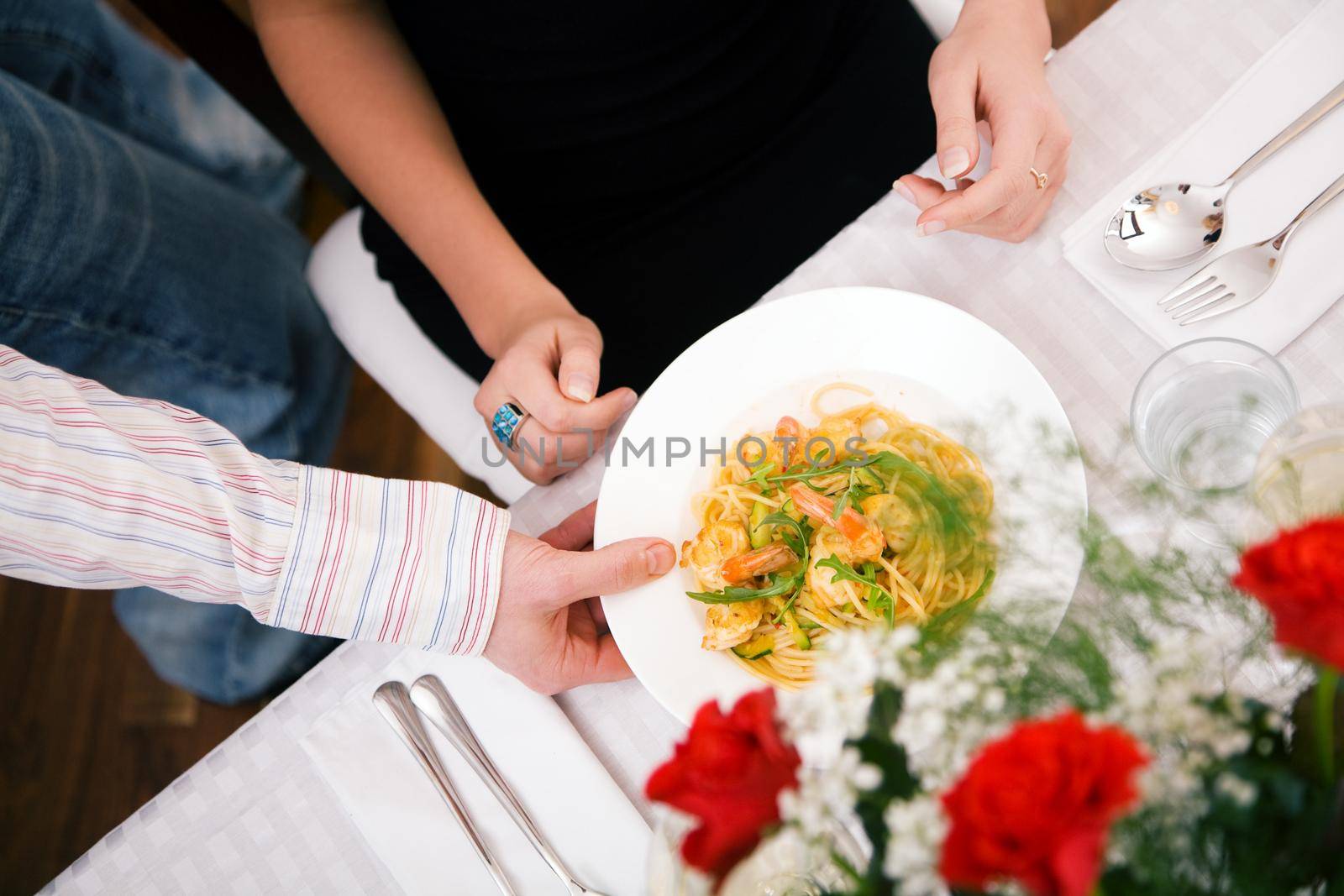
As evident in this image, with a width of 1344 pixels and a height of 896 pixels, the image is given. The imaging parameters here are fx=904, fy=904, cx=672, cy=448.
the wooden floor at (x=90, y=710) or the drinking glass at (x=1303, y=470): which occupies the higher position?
the drinking glass at (x=1303, y=470)

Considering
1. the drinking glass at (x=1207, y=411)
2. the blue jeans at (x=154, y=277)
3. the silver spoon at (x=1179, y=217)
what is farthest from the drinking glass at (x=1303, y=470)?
the blue jeans at (x=154, y=277)

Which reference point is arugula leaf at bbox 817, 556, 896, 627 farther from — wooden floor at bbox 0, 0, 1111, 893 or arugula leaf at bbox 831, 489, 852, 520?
wooden floor at bbox 0, 0, 1111, 893

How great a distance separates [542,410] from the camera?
0.87 meters

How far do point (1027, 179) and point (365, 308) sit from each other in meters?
0.84

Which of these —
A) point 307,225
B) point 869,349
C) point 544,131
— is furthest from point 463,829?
point 307,225

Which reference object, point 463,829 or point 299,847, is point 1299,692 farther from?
point 299,847

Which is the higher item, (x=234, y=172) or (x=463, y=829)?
(x=234, y=172)

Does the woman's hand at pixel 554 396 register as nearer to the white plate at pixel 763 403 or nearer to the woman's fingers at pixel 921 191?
the white plate at pixel 763 403

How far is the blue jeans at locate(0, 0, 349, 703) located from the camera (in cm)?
108

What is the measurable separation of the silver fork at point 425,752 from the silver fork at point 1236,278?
2.33ft

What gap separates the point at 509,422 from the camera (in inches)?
36.2

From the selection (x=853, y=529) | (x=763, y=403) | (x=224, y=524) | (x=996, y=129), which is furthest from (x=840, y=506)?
(x=224, y=524)

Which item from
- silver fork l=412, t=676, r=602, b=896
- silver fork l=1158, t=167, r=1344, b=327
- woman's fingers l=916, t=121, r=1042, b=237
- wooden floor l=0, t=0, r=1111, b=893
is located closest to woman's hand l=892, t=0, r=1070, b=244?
woman's fingers l=916, t=121, r=1042, b=237

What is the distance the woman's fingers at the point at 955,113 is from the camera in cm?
75
